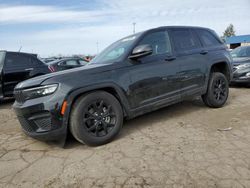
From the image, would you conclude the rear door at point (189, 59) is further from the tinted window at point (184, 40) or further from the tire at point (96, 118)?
the tire at point (96, 118)

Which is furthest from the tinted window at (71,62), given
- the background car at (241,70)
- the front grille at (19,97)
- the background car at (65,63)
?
the front grille at (19,97)

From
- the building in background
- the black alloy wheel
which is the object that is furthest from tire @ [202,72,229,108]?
the building in background

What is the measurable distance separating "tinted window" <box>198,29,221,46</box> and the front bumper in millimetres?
3515

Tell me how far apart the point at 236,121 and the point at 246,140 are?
94 cm

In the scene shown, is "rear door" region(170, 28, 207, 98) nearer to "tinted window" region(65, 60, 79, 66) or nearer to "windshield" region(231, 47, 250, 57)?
"windshield" region(231, 47, 250, 57)

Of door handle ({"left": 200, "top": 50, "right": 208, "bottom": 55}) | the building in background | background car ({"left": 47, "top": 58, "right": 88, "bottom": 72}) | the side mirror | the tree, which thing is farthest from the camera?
the tree

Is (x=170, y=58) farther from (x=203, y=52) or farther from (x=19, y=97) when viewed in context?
(x=19, y=97)

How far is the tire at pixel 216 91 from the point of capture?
16.9ft

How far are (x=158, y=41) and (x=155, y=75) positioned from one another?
736mm

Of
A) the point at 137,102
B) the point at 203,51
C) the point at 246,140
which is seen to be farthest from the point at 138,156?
the point at 203,51

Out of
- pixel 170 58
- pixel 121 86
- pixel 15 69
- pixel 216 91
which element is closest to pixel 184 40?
pixel 170 58

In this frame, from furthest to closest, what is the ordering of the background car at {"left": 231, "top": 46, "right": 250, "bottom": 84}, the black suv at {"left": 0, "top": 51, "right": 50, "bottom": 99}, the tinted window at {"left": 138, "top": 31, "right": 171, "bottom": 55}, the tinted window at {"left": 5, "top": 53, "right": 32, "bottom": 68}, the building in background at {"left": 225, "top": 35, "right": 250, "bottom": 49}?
the building in background at {"left": 225, "top": 35, "right": 250, "bottom": 49}, the background car at {"left": 231, "top": 46, "right": 250, "bottom": 84}, the tinted window at {"left": 5, "top": 53, "right": 32, "bottom": 68}, the black suv at {"left": 0, "top": 51, "right": 50, "bottom": 99}, the tinted window at {"left": 138, "top": 31, "right": 171, "bottom": 55}

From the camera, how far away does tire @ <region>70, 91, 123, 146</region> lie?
332 centimetres

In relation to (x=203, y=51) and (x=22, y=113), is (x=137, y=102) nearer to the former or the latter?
(x=22, y=113)
